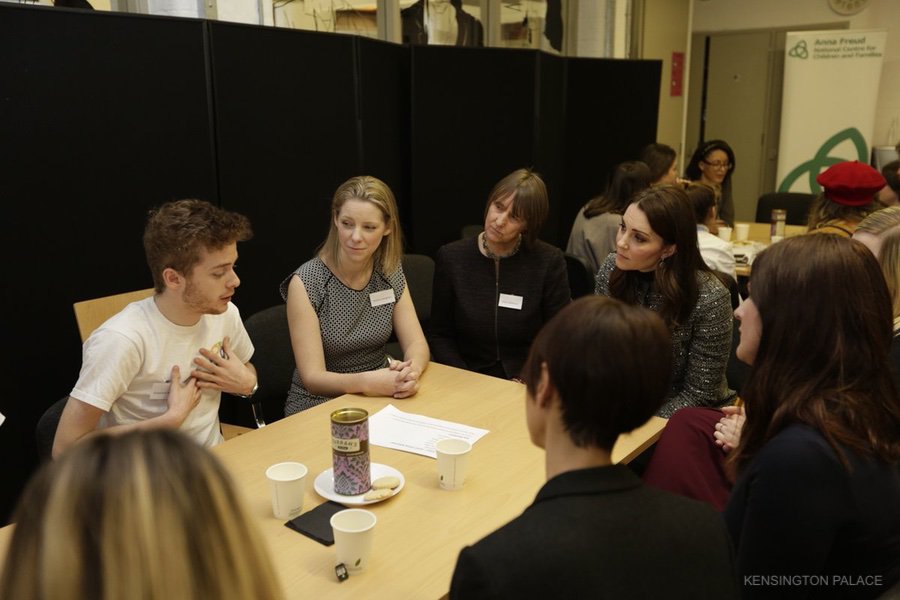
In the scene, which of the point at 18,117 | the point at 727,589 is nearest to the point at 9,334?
the point at 18,117

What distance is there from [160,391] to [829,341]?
5.33ft

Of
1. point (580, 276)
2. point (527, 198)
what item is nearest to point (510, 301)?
point (527, 198)

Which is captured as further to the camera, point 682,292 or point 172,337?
point 682,292

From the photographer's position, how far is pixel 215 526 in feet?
2.41

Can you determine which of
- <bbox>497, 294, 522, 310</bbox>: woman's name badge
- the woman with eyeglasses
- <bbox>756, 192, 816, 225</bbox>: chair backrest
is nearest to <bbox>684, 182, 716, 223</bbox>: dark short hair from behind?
the woman with eyeglasses

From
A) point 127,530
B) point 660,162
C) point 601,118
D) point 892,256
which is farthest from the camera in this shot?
point 601,118

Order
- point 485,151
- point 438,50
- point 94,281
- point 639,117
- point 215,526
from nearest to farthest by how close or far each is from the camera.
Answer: point 215,526
point 94,281
point 438,50
point 485,151
point 639,117

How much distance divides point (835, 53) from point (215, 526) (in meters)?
7.53

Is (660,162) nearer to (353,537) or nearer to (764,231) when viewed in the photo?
(764,231)

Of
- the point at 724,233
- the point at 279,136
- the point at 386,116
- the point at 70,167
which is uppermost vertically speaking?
the point at 386,116

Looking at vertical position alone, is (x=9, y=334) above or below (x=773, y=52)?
below

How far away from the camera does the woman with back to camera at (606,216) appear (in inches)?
166

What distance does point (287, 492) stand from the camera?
1.54m

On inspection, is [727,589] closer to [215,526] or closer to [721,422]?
[215,526]
